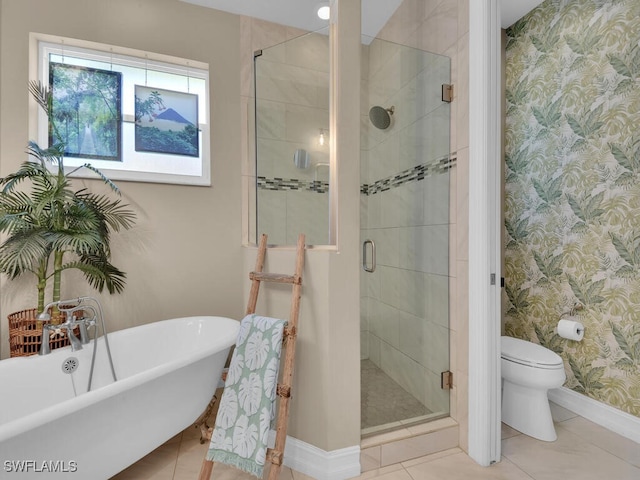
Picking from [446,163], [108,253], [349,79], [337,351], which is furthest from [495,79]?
[108,253]

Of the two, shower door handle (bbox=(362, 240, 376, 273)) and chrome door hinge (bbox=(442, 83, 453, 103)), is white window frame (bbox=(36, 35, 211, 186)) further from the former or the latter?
chrome door hinge (bbox=(442, 83, 453, 103))

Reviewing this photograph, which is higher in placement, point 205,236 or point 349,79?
point 349,79

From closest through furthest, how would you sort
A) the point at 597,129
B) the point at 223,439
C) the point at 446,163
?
the point at 223,439, the point at 446,163, the point at 597,129

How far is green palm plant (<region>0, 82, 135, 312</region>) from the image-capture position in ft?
5.36

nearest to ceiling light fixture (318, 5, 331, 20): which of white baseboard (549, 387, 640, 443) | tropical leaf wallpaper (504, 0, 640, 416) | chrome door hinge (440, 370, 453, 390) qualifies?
tropical leaf wallpaper (504, 0, 640, 416)

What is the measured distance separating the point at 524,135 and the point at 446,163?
1.12 metres

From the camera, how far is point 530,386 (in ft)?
6.03

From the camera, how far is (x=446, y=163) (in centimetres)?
183

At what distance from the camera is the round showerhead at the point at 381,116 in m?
1.81

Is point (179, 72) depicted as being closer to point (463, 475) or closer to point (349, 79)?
point (349, 79)

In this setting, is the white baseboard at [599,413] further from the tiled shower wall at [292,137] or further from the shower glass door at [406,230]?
the tiled shower wall at [292,137]

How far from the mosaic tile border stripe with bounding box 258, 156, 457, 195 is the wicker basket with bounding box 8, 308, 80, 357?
4.39 ft

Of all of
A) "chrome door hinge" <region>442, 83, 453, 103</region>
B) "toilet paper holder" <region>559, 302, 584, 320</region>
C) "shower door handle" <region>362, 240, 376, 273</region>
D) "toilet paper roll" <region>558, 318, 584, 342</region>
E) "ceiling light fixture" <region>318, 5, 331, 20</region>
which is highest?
"ceiling light fixture" <region>318, 5, 331, 20</region>

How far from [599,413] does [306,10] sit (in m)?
3.29
